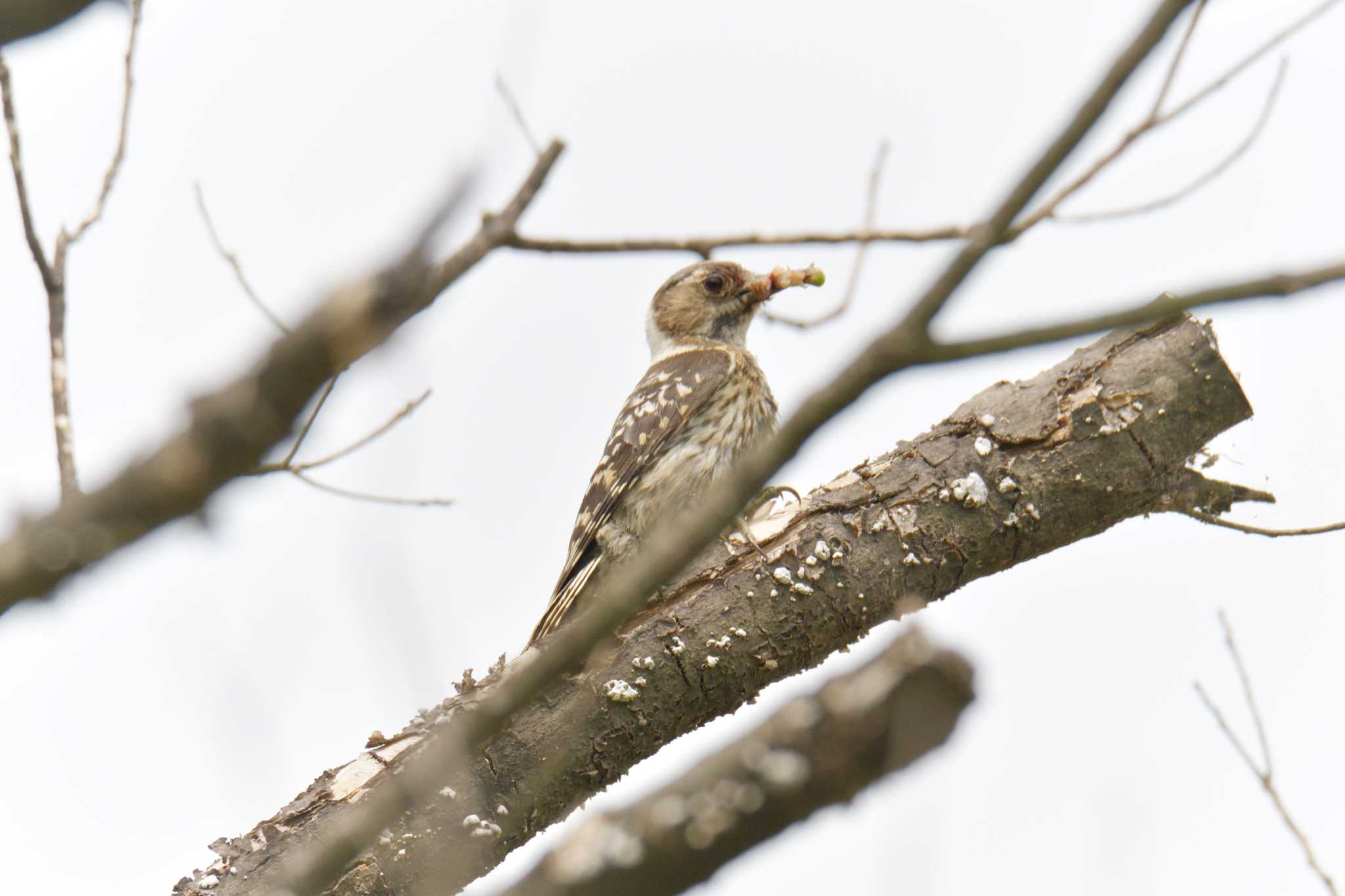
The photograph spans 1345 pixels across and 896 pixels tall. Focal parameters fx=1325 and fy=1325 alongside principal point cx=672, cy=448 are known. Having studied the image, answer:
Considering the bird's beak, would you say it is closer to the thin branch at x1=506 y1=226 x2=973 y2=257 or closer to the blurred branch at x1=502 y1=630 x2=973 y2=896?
the blurred branch at x1=502 y1=630 x2=973 y2=896

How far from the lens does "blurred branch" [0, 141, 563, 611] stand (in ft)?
4.59

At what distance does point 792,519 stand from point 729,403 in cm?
180

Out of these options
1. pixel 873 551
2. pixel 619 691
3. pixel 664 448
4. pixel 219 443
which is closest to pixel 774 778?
pixel 619 691

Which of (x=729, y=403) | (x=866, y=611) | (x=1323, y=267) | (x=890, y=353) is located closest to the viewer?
(x=1323, y=267)

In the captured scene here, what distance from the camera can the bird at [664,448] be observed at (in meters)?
5.34

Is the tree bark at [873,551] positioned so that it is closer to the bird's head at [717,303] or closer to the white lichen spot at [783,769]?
the white lichen spot at [783,769]

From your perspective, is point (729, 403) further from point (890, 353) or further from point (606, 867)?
point (890, 353)

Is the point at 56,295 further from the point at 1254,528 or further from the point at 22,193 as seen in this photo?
the point at 1254,528

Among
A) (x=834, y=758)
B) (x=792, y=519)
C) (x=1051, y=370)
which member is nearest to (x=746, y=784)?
(x=834, y=758)

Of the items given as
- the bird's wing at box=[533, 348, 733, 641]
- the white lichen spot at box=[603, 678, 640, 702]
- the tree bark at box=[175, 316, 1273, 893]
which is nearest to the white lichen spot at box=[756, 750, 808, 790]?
the tree bark at box=[175, 316, 1273, 893]

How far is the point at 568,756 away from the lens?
3.74 meters

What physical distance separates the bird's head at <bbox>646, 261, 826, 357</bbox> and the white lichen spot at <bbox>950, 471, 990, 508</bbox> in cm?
280

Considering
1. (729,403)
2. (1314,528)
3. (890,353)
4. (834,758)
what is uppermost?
(729,403)

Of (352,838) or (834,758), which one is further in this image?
(834,758)
